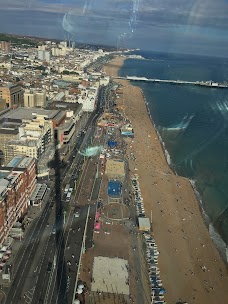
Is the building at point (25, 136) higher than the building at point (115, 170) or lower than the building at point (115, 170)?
higher

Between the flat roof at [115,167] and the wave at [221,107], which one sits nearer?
the flat roof at [115,167]

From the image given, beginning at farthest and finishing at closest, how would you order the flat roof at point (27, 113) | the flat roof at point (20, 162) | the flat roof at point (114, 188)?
the flat roof at point (27, 113) → the flat roof at point (114, 188) → the flat roof at point (20, 162)

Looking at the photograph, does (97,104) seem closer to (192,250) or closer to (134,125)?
(134,125)

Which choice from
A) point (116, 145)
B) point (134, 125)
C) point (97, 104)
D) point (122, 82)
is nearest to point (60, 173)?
point (116, 145)

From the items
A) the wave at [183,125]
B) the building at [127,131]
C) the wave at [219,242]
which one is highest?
the wave at [219,242]

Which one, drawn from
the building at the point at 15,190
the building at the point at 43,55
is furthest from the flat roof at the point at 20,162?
the building at the point at 43,55

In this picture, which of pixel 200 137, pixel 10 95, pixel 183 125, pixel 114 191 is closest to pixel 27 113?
pixel 10 95

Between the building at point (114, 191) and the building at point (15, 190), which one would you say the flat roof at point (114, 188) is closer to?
the building at point (114, 191)

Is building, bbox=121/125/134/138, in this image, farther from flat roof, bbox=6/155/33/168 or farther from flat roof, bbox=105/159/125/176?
flat roof, bbox=6/155/33/168
